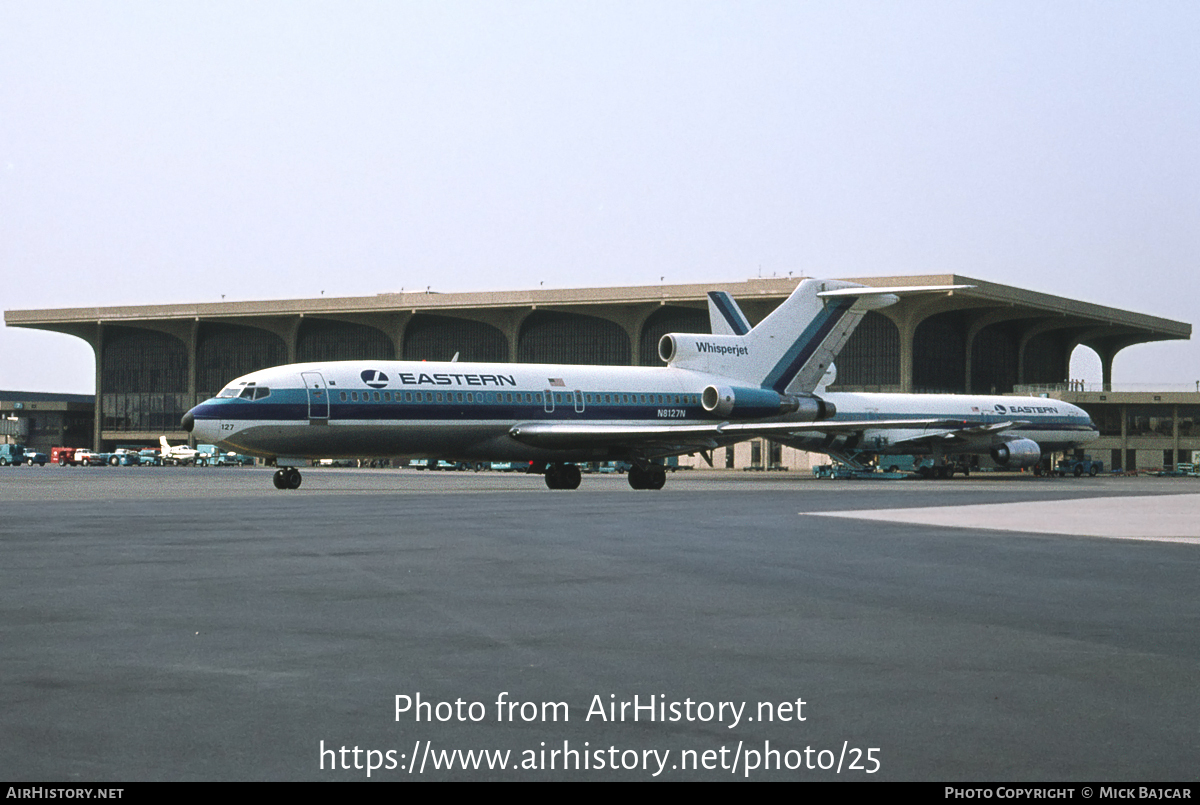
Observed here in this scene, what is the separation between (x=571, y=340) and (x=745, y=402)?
65.7 metres

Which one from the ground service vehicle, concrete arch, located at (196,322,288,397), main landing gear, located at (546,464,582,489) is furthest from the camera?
concrete arch, located at (196,322,288,397)

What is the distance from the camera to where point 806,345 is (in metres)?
49.0

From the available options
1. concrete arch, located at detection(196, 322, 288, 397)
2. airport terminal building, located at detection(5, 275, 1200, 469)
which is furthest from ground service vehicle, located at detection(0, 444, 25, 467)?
concrete arch, located at detection(196, 322, 288, 397)

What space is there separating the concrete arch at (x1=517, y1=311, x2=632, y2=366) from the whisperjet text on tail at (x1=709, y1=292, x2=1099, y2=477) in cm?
4231

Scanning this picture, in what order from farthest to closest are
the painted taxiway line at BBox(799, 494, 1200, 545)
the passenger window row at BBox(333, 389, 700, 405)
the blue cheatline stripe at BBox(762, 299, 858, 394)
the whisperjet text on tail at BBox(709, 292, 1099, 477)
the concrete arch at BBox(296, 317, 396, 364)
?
1. the concrete arch at BBox(296, 317, 396, 364)
2. the whisperjet text on tail at BBox(709, 292, 1099, 477)
3. the blue cheatline stripe at BBox(762, 299, 858, 394)
4. the passenger window row at BBox(333, 389, 700, 405)
5. the painted taxiway line at BBox(799, 494, 1200, 545)

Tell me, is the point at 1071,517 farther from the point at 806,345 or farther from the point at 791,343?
the point at 806,345

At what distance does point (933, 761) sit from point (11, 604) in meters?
8.88

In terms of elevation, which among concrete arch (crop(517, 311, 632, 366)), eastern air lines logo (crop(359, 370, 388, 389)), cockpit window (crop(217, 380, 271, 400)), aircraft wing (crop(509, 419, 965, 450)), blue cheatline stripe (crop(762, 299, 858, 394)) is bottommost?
aircraft wing (crop(509, 419, 965, 450))

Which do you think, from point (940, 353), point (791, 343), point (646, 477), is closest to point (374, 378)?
point (646, 477)

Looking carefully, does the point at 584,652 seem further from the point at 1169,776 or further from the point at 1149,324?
the point at 1149,324

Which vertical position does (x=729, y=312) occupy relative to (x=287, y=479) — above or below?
above

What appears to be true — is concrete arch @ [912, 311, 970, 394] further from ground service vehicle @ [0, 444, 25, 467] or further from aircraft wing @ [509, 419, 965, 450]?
ground service vehicle @ [0, 444, 25, 467]

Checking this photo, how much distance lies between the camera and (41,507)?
27.2 metres

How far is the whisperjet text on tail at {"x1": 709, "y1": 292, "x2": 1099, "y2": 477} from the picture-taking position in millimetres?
65000
